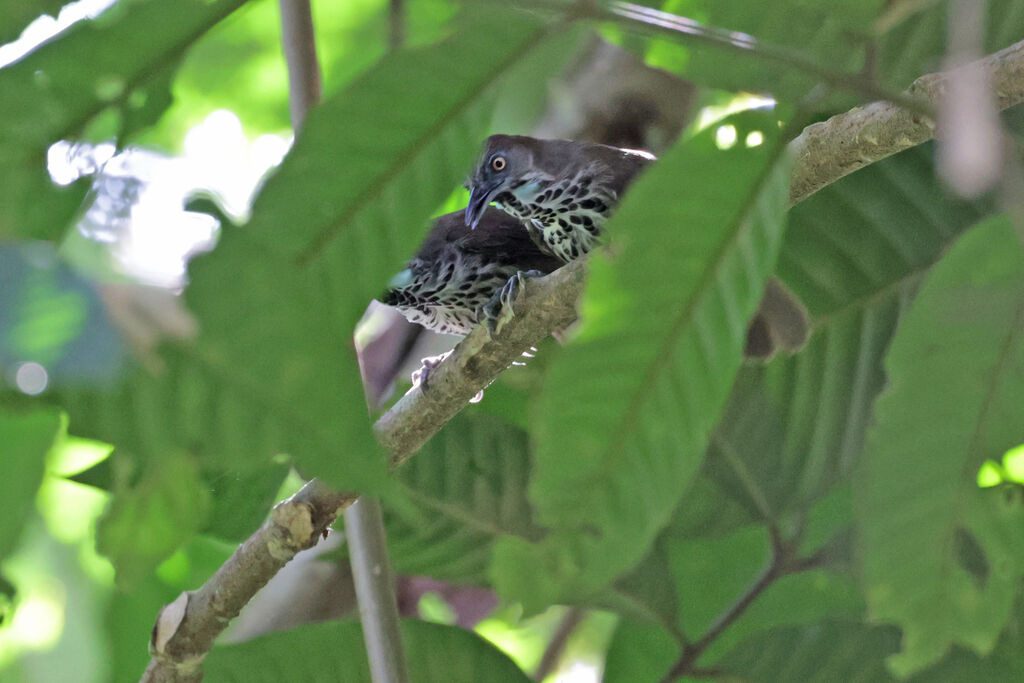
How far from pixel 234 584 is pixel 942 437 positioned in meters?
1.00

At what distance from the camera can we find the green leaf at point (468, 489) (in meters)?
1.91

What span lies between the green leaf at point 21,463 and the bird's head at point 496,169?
1.68m

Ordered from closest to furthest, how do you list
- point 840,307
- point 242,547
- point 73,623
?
point 242,547
point 840,307
point 73,623

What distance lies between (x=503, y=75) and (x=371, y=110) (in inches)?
4.4

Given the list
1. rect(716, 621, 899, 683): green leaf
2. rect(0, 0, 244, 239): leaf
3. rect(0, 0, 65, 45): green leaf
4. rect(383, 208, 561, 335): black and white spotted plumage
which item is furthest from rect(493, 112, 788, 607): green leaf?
rect(383, 208, 561, 335): black and white spotted plumage

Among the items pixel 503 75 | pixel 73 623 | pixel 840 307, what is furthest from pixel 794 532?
pixel 73 623

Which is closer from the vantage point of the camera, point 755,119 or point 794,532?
point 755,119

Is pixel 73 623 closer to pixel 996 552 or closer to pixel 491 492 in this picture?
pixel 491 492

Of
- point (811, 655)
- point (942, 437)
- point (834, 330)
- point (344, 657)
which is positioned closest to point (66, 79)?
point (942, 437)

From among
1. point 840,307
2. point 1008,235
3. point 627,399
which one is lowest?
point 627,399

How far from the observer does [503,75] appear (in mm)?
860

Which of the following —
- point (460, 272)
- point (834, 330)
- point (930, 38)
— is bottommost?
point (834, 330)

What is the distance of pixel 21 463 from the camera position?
776mm

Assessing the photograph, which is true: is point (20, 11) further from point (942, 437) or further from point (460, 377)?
point (942, 437)
